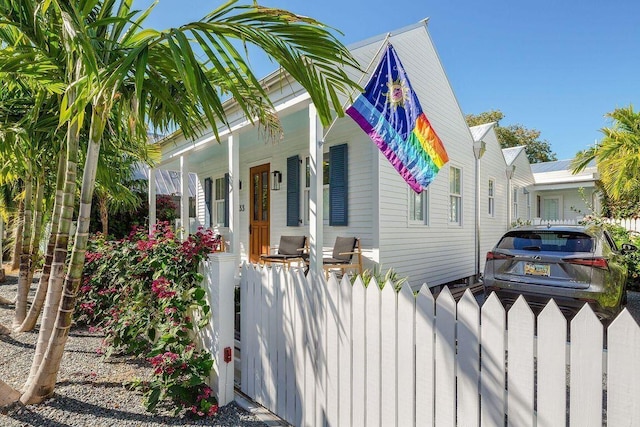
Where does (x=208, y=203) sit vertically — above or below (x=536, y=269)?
above

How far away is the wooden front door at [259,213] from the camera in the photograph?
338 inches

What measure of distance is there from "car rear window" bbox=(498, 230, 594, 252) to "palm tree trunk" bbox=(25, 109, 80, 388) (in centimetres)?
497

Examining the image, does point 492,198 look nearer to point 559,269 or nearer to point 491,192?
point 491,192

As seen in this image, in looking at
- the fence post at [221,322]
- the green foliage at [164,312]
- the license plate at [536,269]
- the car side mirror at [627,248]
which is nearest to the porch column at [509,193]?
the car side mirror at [627,248]

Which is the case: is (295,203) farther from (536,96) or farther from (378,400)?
(536,96)

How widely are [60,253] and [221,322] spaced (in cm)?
135

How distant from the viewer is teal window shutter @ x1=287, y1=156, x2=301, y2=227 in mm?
7480

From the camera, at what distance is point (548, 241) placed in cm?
468

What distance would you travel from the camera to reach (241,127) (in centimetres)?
562

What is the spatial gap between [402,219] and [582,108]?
16.8 metres

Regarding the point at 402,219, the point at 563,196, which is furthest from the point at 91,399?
the point at 563,196

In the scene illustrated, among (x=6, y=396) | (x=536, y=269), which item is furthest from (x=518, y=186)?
(x=6, y=396)

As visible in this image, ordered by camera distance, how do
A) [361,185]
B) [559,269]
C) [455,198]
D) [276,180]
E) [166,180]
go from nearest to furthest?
[559,269] → [361,185] → [276,180] → [455,198] → [166,180]

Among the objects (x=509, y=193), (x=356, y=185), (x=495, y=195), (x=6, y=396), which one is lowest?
(x=6, y=396)
